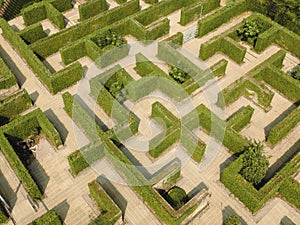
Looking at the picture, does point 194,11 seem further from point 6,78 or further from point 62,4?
point 6,78

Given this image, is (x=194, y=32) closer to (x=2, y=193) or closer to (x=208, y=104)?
(x=208, y=104)

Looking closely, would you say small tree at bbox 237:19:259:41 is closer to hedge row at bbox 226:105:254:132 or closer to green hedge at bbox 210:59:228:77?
green hedge at bbox 210:59:228:77

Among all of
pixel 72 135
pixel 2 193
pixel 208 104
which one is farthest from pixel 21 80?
pixel 208 104

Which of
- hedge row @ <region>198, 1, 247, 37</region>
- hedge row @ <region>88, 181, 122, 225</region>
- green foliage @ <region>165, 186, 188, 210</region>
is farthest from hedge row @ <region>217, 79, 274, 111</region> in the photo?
hedge row @ <region>88, 181, 122, 225</region>

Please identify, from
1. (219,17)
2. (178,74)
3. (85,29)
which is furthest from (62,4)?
(219,17)

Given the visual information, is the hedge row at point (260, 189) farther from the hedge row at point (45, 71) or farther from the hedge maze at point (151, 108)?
the hedge row at point (45, 71)
